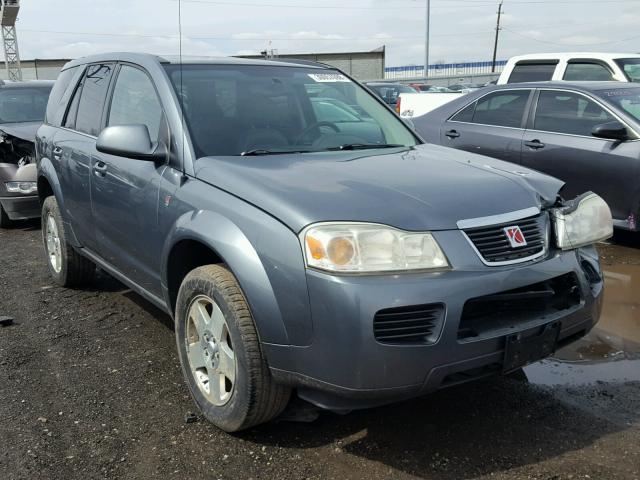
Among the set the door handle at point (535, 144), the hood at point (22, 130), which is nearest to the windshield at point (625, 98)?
the door handle at point (535, 144)

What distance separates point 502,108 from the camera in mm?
6863

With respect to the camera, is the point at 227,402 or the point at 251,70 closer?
the point at 227,402

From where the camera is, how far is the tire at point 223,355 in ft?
8.48

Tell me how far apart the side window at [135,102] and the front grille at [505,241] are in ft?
6.10

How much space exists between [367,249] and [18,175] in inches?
240

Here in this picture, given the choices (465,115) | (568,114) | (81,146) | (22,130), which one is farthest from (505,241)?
(22,130)

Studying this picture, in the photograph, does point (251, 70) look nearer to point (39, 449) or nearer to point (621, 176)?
point (39, 449)

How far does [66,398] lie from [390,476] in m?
1.80

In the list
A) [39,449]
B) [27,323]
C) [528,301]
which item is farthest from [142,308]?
[528,301]

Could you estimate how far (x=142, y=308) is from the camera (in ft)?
15.5

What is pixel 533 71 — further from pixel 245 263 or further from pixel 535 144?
pixel 245 263

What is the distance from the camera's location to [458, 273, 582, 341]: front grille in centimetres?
249

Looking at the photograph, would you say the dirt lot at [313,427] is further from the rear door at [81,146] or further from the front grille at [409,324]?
the rear door at [81,146]

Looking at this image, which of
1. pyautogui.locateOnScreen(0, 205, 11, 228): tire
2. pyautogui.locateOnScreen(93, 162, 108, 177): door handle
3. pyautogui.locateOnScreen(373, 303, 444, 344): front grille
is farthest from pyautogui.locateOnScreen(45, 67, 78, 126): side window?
pyautogui.locateOnScreen(373, 303, 444, 344): front grille
